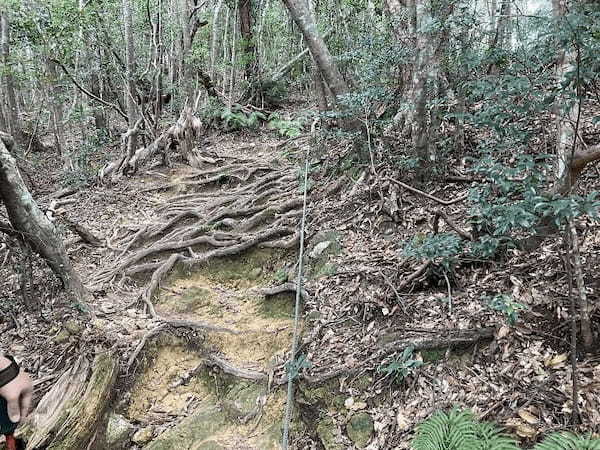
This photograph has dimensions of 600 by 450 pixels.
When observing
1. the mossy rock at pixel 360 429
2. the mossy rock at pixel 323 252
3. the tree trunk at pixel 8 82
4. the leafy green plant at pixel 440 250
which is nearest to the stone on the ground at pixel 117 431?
the mossy rock at pixel 360 429

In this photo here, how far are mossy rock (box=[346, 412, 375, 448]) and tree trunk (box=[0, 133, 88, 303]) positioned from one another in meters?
3.55

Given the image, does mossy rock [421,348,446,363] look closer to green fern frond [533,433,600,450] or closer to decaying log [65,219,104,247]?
green fern frond [533,433,600,450]

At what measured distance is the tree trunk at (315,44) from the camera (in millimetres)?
6258

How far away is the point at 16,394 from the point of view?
7.47 feet

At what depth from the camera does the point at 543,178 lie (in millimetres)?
2943

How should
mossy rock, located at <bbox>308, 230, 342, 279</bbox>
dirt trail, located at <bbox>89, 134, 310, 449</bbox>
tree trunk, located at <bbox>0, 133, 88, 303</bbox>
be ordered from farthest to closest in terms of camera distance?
mossy rock, located at <bbox>308, 230, 342, 279</bbox> → tree trunk, located at <bbox>0, 133, 88, 303</bbox> → dirt trail, located at <bbox>89, 134, 310, 449</bbox>

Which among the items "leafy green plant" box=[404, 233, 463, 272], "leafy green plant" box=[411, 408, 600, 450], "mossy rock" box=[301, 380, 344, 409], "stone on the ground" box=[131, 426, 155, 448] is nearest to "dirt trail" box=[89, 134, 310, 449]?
"stone on the ground" box=[131, 426, 155, 448]

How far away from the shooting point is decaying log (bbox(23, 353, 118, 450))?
12.0 ft

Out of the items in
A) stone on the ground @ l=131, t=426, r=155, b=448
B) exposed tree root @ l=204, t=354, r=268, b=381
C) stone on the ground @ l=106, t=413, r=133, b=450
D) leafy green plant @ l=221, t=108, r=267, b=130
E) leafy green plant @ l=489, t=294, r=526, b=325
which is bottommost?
stone on the ground @ l=131, t=426, r=155, b=448

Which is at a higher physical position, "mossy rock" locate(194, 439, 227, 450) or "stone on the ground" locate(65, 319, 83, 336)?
"stone on the ground" locate(65, 319, 83, 336)

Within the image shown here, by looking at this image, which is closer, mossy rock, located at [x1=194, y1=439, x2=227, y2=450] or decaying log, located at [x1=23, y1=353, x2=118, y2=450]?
decaying log, located at [x1=23, y1=353, x2=118, y2=450]

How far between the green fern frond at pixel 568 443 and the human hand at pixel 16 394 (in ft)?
8.76

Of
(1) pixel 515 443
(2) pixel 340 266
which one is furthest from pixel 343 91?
(1) pixel 515 443

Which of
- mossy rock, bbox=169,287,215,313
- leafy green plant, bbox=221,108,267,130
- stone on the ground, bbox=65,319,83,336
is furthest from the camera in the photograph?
leafy green plant, bbox=221,108,267,130
